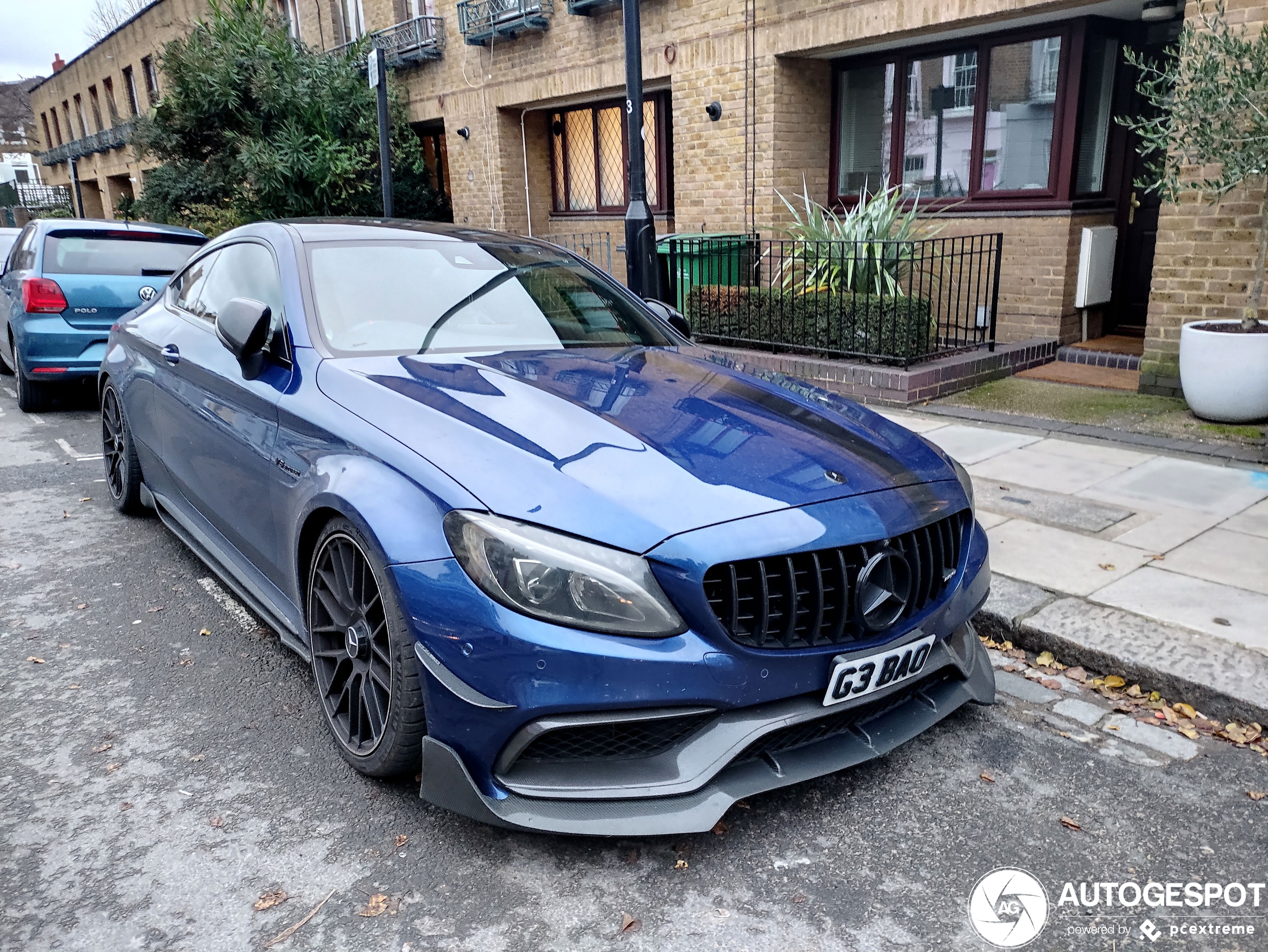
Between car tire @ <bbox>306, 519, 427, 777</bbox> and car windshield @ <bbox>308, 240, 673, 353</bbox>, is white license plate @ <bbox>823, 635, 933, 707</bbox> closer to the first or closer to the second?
car tire @ <bbox>306, 519, 427, 777</bbox>

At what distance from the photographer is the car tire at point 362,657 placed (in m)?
2.43

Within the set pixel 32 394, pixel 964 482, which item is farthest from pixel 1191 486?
pixel 32 394

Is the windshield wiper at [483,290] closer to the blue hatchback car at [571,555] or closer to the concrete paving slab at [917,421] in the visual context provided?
the blue hatchback car at [571,555]

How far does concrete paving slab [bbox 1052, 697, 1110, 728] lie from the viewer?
315 cm

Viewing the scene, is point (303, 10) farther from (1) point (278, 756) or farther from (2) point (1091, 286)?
(1) point (278, 756)

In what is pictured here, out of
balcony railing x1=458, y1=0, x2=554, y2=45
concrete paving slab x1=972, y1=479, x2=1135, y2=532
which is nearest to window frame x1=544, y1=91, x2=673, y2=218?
balcony railing x1=458, y1=0, x2=554, y2=45

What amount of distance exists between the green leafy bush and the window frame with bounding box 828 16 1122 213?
5.14ft

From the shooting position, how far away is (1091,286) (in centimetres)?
871

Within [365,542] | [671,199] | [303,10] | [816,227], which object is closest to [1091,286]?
[816,227]

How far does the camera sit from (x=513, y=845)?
98.0 inches

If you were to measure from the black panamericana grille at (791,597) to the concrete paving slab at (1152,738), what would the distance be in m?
1.21

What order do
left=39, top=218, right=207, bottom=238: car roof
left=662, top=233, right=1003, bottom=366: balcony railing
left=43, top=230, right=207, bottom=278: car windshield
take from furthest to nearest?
left=39, top=218, right=207, bottom=238: car roof → left=43, top=230, right=207, bottom=278: car windshield → left=662, top=233, right=1003, bottom=366: balcony railing

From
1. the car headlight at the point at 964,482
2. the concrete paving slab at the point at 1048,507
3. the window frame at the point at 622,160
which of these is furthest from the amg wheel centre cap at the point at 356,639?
the window frame at the point at 622,160

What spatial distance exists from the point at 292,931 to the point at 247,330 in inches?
74.2
